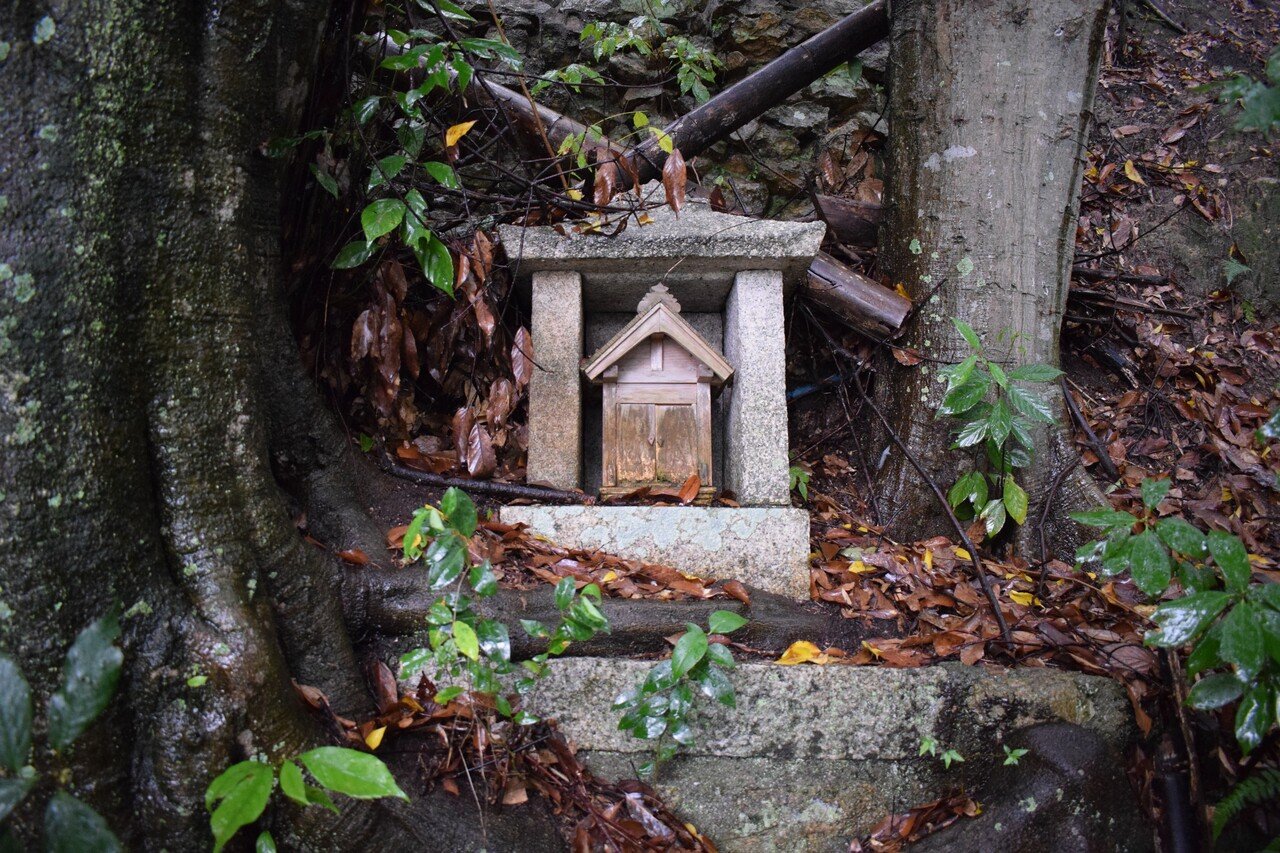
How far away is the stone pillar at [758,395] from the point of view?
289cm

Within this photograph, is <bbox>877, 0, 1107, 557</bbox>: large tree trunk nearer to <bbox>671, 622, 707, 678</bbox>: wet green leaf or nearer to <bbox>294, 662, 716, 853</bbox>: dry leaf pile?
<bbox>671, 622, 707, 678</bbox>: wet green leaf

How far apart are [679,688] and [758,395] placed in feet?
4.28

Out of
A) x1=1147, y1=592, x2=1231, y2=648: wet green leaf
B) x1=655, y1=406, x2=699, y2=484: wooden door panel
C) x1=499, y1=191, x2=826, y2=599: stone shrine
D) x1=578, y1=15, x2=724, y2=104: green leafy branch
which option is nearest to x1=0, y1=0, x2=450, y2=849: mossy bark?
x1=499, y1=191, x2=826, y2=599: stone shrine

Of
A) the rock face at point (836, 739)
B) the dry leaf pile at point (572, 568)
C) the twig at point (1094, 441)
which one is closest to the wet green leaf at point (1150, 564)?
the rock face at point (836, 739)

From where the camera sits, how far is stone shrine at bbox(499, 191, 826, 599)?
2738 mm

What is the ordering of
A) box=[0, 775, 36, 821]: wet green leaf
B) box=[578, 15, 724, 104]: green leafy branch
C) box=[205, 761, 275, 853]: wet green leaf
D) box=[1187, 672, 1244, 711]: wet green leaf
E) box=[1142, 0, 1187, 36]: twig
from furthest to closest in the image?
box=[1142, 0, 1187, 36]: twig < box=[578, 15, 724, 104]: green leafy branch < box=[1187, 672, 1244, 711]: wet green leaf < box=[205, 761, 275, 853]: wet green leaf < box=[0, 775, 36, 821]: wet green leaf

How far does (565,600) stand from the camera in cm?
188

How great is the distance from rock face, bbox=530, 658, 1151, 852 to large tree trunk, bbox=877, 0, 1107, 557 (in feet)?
3.05

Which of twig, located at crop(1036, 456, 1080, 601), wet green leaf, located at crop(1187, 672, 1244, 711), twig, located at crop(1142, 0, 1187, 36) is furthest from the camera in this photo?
twig, located at crop(1142, 0, 1187, 36)

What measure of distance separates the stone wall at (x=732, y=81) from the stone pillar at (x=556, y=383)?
5.57ft

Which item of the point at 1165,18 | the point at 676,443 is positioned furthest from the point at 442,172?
the point at 1165,18

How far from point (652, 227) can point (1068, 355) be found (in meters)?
2.15

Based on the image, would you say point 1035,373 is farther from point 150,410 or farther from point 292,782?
point 150,410

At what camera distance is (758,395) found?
2984 millimetres
